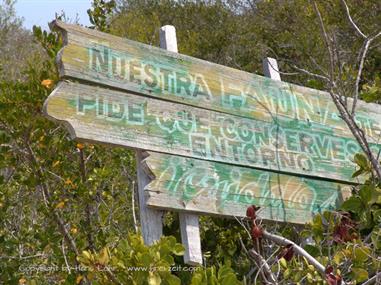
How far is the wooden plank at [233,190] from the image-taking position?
2416 mm

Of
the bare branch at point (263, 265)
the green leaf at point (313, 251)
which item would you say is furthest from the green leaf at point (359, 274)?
the green leaf at point (313, 251)

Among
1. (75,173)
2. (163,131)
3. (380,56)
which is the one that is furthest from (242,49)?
(163,131)

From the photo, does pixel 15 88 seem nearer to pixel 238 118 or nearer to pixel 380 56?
pixel 238 118

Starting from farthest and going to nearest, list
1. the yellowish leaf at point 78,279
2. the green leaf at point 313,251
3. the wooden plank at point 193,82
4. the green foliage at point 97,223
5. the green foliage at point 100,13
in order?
the green foliage at point 100,13, the yellowish leaf at point 78,279, the green leaf at point 313,251, the wooden plank at point 193,82, the green foliage at point 97,223

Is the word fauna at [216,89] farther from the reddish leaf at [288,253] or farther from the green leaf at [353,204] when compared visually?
the reddish leaf at [288,253]

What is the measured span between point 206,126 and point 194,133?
0.08 meters

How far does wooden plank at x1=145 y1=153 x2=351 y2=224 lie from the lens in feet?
7.93

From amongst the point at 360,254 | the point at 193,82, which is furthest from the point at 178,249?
the point at 193,82

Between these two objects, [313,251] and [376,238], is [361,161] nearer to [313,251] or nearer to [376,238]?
[313,251]

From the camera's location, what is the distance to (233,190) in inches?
104

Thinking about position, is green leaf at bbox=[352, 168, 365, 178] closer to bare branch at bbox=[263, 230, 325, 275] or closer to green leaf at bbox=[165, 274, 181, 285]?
bare branch at bbox=[263, 230, 325, 275]

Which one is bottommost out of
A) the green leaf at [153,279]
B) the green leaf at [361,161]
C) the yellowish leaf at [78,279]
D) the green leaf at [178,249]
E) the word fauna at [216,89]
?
the yellowish leaf at [78,279]

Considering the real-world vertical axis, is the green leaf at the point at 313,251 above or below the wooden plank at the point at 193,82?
below

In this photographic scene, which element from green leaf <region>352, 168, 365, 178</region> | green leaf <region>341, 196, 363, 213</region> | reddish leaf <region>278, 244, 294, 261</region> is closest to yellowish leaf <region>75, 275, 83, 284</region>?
reddish leaf <region>278, 244, 294, 261</region>
